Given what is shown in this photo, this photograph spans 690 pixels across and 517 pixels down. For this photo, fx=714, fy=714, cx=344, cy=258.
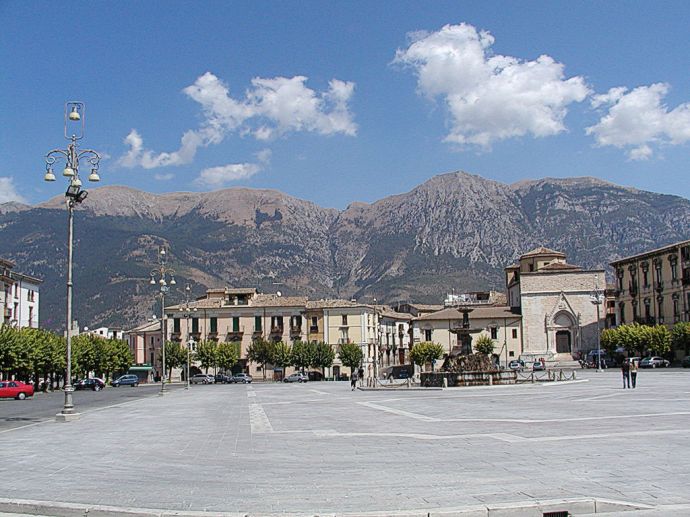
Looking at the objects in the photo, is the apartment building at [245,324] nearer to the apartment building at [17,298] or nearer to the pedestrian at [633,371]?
the apartment building at [17,298]

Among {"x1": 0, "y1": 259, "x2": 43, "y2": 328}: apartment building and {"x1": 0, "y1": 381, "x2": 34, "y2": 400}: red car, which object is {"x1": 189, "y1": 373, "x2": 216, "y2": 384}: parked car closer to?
{"x1": 0, "y1": 259, "x2": 43, "y2": 328}: apartment building

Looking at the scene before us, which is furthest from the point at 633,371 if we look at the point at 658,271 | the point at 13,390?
the point at 658,271

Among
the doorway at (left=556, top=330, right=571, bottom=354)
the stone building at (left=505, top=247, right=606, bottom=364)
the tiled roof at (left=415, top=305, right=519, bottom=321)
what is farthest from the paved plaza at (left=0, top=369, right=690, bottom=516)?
the tiled roof at (left=415, top=305, right=519, bottom=321)

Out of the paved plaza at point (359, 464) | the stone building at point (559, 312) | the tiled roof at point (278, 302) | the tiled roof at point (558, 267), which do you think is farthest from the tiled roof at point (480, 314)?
the paved plaza at point (359, 464)

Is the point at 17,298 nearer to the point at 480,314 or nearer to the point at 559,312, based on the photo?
the point at 480,314

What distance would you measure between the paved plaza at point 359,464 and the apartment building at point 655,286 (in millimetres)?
64893

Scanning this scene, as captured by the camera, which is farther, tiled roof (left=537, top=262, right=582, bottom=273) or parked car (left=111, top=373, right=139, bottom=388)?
tiled roof (left=537, top=262, right=582, bottom=273)

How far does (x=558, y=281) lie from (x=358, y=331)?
29.3 meters

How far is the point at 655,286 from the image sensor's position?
88625 millimetres

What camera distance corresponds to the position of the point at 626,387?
38969 millimetres

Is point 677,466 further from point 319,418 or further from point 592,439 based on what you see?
point 319,418

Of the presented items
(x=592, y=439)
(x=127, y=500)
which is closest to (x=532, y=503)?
(x=127, y=500)

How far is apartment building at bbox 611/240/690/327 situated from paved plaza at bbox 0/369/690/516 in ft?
213

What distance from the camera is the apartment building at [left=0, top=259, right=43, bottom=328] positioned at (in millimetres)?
79812
